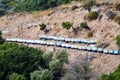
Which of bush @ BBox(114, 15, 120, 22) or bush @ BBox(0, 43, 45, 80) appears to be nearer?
bush @ BBox(0, 43, 45, 80)

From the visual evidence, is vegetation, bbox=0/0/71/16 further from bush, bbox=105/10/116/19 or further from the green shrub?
bush, bbox=105/10/116/19

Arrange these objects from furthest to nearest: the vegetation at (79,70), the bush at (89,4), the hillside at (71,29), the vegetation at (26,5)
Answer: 1. the vegetation at (26,5)
2. the bush at (89,4)
3. the hillside at (71,29)
4. the vegetation at (79,70)

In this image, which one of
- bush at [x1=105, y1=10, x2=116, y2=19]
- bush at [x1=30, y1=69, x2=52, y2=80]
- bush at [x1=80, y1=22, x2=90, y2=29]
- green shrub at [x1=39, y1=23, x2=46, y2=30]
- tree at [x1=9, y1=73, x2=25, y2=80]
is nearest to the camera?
bush at [x1=30, y1=69, x2=52, y2=80]

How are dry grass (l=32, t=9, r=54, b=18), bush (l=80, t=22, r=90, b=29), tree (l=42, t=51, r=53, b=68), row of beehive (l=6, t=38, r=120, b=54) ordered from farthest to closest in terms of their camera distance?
1. dry grass (l=32, t=9, r=54, b=18)
2. bush (l=80, t=22, r=90, b=29)
3. row of beehive (l=6, t=38, r=120, b=54)
4. tree (l=42, t=51, r=53, b=68)

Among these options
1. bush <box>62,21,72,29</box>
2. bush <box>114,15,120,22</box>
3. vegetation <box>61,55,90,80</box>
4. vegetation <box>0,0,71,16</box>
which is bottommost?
vegetation <box>0,0,71,16</box>

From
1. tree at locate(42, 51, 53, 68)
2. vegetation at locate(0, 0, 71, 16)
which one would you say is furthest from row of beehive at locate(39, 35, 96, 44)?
vegetation at locate(0, 0, 71, 16)

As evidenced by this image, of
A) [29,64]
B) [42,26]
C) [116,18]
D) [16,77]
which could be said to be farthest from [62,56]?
[42,26]

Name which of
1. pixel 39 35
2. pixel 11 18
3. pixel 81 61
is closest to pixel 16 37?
pixel 39 35

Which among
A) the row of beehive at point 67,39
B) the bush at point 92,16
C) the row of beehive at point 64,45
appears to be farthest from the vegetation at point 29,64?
the bush at point 92,16

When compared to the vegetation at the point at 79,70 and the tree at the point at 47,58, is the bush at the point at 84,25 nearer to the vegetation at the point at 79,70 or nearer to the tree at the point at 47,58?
the tree at the point at 47,58
